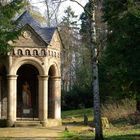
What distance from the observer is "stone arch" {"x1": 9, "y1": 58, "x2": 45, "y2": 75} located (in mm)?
29547

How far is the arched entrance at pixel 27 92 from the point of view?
32406 millimetres

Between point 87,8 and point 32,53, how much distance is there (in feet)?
35.4

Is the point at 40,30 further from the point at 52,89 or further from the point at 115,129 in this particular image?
the point at 115,129

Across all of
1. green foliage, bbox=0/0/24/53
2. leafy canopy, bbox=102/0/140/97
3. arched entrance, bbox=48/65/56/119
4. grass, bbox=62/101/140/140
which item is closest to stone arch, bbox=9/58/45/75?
arched entrance, bbox=48/65/56/119

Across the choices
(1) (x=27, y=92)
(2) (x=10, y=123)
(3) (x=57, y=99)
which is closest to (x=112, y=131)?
(2) (x=10, y=123)

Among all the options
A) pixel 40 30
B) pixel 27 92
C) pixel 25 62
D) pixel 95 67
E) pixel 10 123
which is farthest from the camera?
pixel 27 92

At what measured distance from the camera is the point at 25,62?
2986 centimetres

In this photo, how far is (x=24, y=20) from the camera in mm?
30672

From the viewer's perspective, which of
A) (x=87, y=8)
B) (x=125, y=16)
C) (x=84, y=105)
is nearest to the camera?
(x=125, y=16)

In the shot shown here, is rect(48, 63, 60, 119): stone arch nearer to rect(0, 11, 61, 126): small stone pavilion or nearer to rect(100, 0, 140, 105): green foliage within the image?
rect(0, 11, 61, 126): small stone pavilion

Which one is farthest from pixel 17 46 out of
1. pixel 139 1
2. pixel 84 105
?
pixel 84 105

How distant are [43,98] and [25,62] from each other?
274 centimetres

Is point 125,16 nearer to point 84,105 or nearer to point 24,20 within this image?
point 24,20

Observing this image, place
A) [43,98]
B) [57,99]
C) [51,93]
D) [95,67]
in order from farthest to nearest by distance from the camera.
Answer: [51,93], [57,99], [43,98], [95,67]
